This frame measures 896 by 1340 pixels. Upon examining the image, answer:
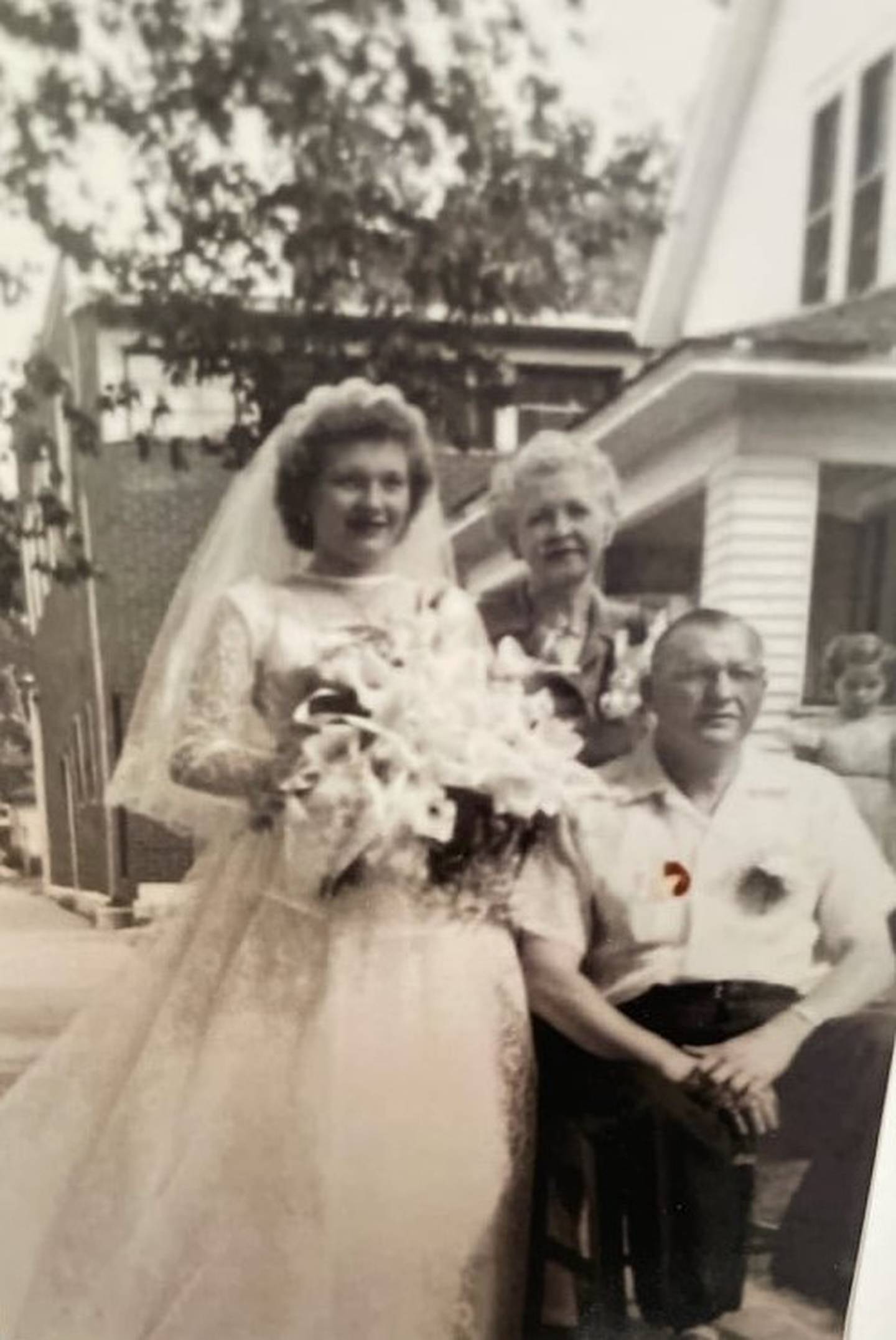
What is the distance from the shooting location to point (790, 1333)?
1170 millimetres

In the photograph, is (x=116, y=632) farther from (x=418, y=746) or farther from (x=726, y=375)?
(x=726, y=375)

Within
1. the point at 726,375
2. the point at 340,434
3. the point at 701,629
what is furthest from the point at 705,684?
the point at 340,434

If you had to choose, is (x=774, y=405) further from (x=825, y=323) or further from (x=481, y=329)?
(x=481, y=329)

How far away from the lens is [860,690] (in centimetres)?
101

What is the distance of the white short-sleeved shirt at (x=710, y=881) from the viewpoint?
103 cm

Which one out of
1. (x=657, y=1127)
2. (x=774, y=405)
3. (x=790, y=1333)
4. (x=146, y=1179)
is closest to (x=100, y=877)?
(x=146, y=1179)

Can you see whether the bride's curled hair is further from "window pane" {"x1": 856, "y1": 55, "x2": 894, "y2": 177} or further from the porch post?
"window pane" {"x1": 856, "y1": 55, "x2": 894, "y2": 177}

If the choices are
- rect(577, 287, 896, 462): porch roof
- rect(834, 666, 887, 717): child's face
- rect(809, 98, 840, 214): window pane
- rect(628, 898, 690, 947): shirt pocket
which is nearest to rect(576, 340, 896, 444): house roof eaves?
rect(577, 287, 896, 462): porch roof

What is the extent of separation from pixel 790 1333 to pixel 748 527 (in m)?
0.79

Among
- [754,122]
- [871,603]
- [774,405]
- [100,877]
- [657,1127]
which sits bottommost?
[657,1127]

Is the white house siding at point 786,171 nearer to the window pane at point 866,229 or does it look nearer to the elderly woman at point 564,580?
the window pane at point 866,229

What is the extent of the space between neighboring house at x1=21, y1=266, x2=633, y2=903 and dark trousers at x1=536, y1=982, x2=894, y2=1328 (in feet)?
1.42

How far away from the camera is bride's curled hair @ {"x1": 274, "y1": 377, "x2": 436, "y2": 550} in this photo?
3.13 feet

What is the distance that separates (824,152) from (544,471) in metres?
0.32
